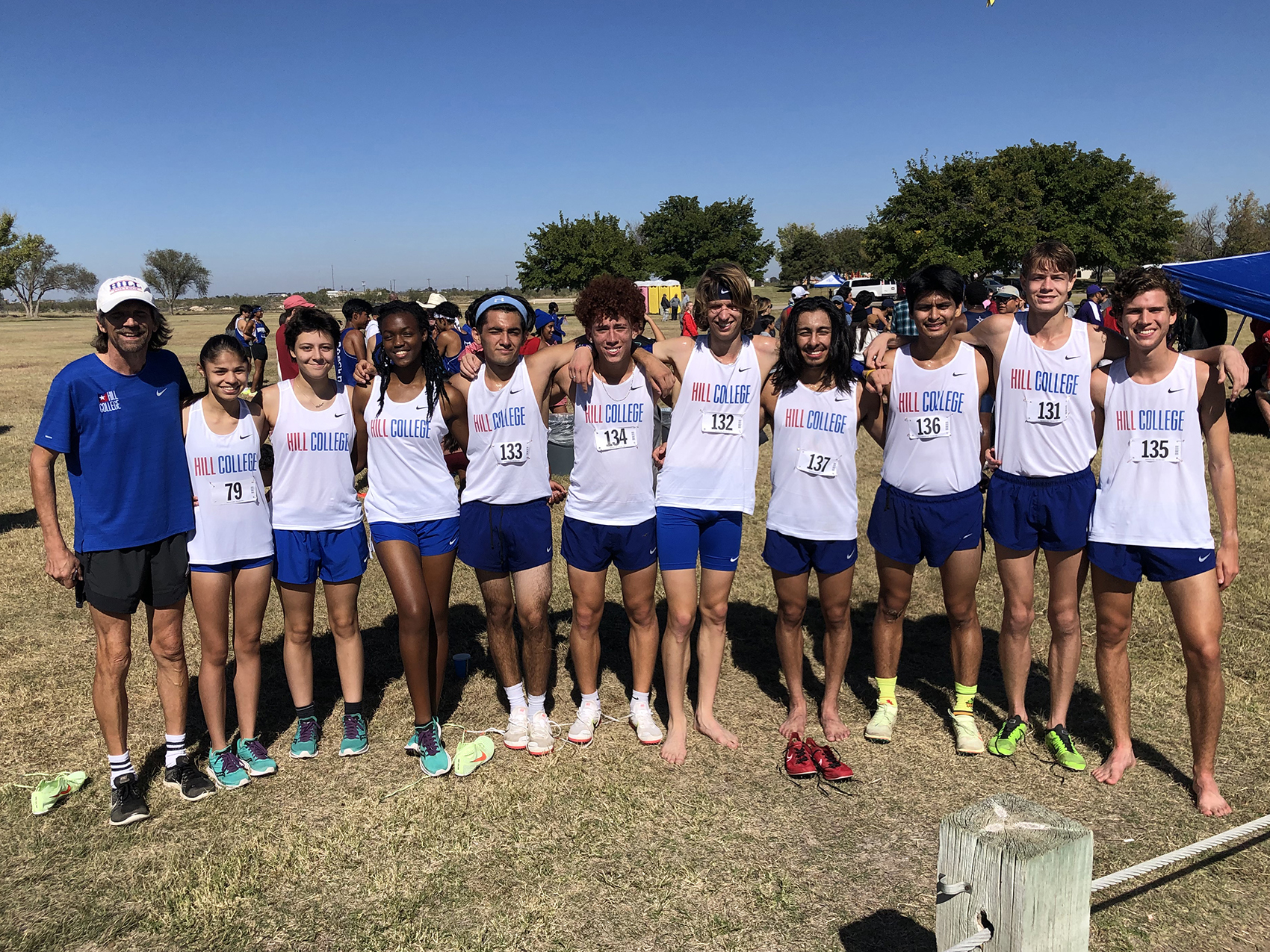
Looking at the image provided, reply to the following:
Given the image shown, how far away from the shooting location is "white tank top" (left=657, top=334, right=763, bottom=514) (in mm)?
3996

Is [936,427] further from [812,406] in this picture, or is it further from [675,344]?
[675,344]

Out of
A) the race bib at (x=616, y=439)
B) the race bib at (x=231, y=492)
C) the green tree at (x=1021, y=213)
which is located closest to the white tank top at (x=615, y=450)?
the race bib at (x=616, y=439)

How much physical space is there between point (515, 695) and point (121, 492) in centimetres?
199

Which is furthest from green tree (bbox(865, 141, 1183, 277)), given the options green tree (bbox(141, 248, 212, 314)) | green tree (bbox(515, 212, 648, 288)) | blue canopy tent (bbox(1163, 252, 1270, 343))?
green tree (bbox(141, 248, 212, 314))

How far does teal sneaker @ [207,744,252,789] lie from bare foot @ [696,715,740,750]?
7.08 ft

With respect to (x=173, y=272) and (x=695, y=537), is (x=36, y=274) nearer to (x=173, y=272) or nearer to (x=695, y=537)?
(x=173, y=272)

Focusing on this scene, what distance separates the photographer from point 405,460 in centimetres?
390

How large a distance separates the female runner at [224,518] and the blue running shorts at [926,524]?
2784mm

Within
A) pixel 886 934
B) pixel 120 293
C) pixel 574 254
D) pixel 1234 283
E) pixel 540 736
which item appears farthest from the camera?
pixel 574 254

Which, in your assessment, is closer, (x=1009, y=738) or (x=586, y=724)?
(x=1009, y=738)

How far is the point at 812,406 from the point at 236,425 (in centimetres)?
256

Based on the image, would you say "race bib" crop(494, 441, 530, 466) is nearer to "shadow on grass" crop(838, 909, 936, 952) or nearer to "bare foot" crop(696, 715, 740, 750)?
"bare foot" crop(696, 715, 740, 750)

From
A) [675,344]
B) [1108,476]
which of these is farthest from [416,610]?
[1108,476]

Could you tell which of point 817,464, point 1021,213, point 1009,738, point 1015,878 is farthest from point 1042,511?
point 1021,213
